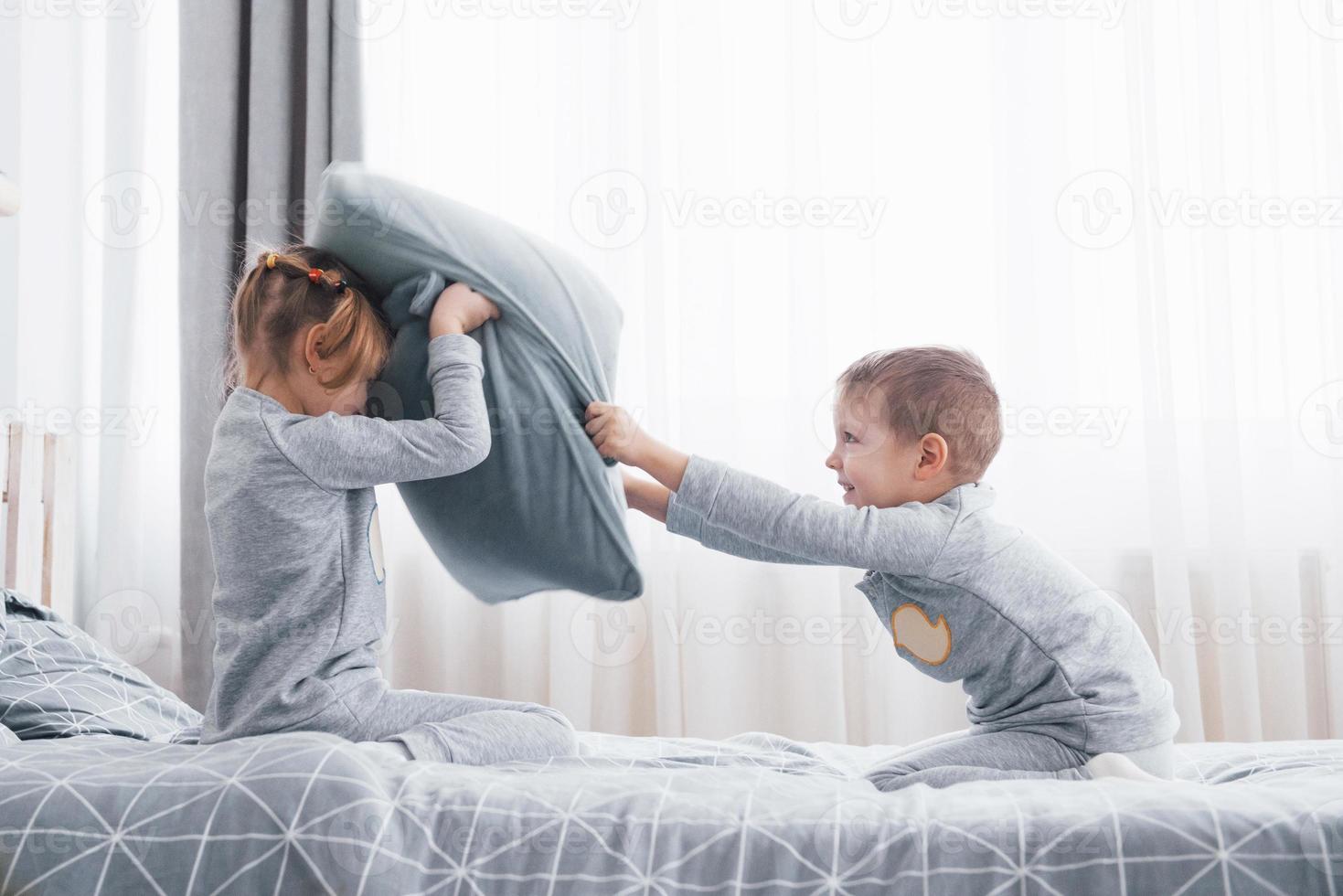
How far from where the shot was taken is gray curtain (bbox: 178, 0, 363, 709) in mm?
2139

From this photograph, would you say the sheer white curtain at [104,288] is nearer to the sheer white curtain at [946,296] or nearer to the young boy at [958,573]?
the sheer white curtain at [946,296]

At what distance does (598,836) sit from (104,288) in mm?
2008

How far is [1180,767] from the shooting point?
1164 mm

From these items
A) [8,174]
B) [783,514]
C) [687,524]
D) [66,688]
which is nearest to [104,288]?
[8,174]

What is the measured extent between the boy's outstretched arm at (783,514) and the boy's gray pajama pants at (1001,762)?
19 centimetres

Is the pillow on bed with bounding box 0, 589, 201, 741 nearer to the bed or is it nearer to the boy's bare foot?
the bed

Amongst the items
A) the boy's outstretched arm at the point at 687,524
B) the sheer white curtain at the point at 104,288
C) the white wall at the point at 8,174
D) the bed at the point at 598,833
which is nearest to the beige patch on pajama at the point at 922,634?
the boy's outstretched arm at the point at 687,524

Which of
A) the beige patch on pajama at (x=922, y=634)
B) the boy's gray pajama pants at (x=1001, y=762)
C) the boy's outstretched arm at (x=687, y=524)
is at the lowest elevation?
the boy's gray pajama pants at (x=1001, y=762)

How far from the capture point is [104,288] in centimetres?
223

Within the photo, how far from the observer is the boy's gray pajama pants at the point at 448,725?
0.98 metres

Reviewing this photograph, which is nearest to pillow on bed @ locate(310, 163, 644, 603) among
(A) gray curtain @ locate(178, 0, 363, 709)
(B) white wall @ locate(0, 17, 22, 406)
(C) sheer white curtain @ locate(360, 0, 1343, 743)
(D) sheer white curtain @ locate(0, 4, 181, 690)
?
(C) sheer white curtain @ locate(360, 0, 1343, 743)

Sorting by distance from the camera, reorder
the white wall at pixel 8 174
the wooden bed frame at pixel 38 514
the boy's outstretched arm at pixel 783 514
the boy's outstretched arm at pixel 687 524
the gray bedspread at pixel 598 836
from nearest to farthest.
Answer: the gray bedspread at pixel 598 836 → the boy's outstretched arm at pixel 783 514 → the boy's outstretched arm at pixel 687 524 → the wooden bed frame at pixel 38 514 → the white wall at pixel 8 174

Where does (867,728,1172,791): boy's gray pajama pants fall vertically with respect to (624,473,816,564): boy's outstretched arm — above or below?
below

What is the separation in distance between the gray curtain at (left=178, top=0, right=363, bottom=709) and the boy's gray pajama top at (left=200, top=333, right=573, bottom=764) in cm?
118
